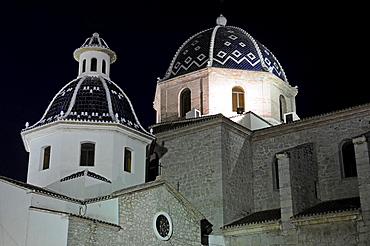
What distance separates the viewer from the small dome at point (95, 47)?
22.5 metres

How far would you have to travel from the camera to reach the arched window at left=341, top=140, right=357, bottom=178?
21.2m

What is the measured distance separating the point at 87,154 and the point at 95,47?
4918 mm

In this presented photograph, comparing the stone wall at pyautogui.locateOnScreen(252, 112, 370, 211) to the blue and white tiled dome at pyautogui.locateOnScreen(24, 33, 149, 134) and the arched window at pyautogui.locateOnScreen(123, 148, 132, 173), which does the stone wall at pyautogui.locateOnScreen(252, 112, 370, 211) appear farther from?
the arched window at pyautogui.locateOnScreen(123, 148, 132, 173)

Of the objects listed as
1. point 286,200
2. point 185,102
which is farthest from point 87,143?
point 185,102

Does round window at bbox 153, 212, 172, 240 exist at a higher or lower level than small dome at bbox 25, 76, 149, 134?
lower

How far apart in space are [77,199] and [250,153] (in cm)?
807

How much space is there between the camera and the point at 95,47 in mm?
22500

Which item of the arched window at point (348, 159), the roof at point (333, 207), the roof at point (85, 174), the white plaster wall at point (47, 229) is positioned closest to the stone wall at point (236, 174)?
the roof at point (333, 207)

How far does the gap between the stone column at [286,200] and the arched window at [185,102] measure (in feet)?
24.8

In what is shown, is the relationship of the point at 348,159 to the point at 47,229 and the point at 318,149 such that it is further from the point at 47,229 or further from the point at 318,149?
the point at 47,229

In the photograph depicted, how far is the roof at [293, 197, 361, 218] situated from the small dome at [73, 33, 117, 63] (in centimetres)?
941

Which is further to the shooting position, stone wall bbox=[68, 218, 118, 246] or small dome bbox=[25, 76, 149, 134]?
small dome bbox=[25, 76, 149, 134]

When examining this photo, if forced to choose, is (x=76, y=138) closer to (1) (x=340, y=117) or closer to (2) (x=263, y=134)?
(2) (x=263, y=134)

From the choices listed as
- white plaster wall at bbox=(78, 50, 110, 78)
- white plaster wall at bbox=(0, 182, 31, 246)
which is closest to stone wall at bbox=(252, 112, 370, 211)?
white plaster wall at bbox=(78, 50, 110, 78)
